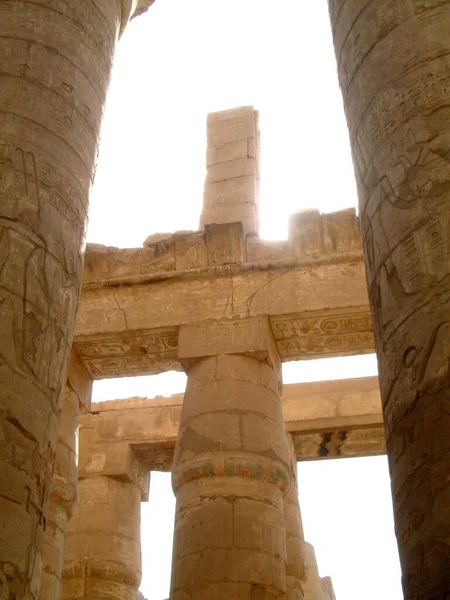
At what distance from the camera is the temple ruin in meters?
3.31

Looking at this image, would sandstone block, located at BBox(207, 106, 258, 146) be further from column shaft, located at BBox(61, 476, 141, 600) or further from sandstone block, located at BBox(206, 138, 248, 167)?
column shaft, located at BBox(61, 476, 141, 600)

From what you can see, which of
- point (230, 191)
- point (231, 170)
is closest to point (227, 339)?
point (230, 191)

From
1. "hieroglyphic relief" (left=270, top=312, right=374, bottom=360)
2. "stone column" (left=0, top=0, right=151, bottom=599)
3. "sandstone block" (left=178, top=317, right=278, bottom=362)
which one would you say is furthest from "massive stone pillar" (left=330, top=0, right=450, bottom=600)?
"hieroglyphic relief" (left=270, top=312, right=374, bottom=360)

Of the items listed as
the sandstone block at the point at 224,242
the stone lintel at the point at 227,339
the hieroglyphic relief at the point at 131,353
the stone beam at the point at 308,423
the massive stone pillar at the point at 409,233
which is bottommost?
the massive stone pillar at the point at 409,233

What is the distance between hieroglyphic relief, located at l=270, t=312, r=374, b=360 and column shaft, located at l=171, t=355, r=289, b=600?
61 centimetres

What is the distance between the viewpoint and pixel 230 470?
6980 mm

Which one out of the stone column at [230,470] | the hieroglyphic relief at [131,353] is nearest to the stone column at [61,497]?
the hieroglyphic relief at [131,353]

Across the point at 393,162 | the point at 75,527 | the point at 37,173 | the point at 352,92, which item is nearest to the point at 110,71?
the point at 37,173

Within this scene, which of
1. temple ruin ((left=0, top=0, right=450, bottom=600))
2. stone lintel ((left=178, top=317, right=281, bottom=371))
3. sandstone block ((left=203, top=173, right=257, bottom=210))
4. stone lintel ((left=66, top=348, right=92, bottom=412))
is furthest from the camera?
sandstone block ((left=203, top=173, right=257, bottom=210))

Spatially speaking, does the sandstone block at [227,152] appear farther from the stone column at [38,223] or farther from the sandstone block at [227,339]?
the stone column at [38,223]

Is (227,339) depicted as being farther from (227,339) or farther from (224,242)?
(224,242)

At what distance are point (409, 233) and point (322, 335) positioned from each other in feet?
16.6

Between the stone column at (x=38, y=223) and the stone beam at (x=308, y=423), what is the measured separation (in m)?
6.32

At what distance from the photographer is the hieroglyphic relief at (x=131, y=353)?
28.0 ft
